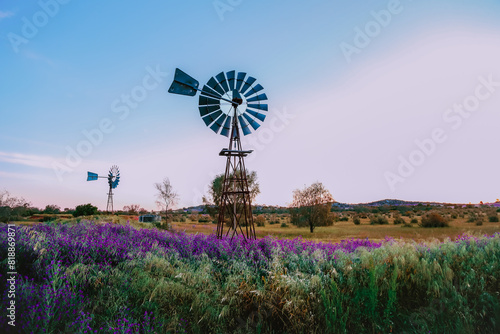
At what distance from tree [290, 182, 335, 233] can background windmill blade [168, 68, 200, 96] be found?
1773cm

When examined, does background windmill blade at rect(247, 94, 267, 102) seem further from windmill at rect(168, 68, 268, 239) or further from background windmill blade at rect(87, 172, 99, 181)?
background windmill blade at rect(87, 172, 99, 181)

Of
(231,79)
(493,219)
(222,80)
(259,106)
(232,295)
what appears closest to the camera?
(232,295)

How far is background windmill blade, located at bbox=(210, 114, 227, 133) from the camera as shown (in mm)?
13291

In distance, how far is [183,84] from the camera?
11.4 m

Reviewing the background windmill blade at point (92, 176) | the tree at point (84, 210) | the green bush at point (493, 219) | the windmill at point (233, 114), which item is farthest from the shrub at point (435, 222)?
the tree at point (84, 210)

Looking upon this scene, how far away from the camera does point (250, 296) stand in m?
4.95

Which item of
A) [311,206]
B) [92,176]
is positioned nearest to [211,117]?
[311,206]

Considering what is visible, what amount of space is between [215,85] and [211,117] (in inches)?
57.5

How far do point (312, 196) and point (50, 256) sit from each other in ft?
76.6

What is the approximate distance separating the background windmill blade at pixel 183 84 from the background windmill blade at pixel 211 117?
157 centimetres

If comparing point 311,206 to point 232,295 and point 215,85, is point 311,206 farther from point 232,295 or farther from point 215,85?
point 232,295

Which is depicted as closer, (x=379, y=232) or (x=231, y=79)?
(x=231, y=79)

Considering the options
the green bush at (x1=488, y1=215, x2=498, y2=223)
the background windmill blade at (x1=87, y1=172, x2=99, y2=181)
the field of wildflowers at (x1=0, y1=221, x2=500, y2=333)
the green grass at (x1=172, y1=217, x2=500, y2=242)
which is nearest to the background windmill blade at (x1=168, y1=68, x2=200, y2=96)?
the field of wildflowers at (x1=0, y1=221, x2=500, y2=333)

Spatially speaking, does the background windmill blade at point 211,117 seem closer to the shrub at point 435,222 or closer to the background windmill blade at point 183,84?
the background windmill blade at point 183,84
